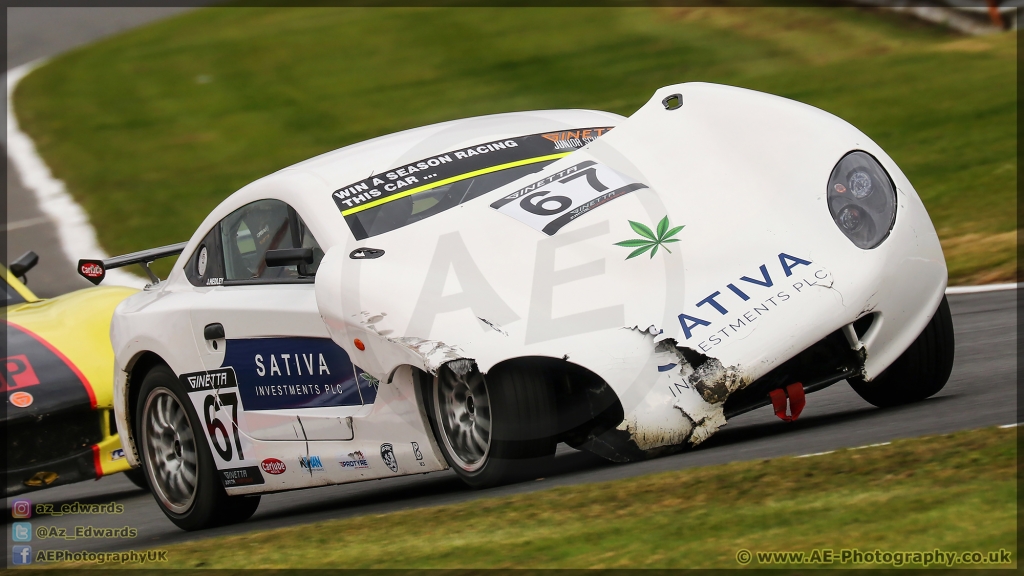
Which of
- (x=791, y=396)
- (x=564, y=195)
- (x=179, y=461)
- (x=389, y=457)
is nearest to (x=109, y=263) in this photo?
(x=179, y=461)

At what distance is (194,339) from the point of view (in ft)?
20.6

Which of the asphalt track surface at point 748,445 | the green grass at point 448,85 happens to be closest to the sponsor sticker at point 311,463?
the asphalt track surface at point 748,445

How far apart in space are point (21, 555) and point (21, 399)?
1.30 metres

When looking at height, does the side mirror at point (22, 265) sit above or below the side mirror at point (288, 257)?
above

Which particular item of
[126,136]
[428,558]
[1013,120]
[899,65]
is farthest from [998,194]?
[126,136]

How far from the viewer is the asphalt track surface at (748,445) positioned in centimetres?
529

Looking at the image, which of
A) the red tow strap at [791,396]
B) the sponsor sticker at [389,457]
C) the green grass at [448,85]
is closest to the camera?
the red tow strap at [791,396]

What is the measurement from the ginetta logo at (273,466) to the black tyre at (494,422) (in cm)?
98

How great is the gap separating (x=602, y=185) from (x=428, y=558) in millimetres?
1723

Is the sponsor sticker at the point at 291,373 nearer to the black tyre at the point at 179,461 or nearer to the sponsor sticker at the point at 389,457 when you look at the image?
the sponsor sticker at the point at 389,457

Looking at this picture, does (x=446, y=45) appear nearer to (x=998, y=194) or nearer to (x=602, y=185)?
(x=998, y=194)

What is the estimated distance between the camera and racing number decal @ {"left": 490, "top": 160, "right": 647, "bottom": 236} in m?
5.33

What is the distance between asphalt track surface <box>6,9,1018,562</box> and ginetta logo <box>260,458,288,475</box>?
0.25 metres

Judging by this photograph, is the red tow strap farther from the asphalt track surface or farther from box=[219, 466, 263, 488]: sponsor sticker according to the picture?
box=[219, 466, 263, 488]: sponsor sticker
